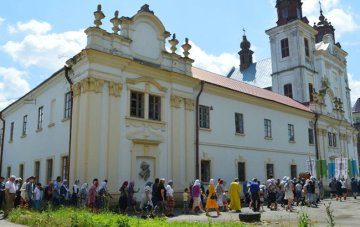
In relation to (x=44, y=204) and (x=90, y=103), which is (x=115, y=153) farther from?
(x=44, y=204)

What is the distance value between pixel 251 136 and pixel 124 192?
12.7 meters

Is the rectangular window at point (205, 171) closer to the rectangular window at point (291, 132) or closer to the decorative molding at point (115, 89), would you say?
the decorative molding at point (115, 89)

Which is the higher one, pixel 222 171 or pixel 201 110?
pixel 201 110

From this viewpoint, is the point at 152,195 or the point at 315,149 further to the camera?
the point at 315,149

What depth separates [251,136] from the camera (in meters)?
25.8

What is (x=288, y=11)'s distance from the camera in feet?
135

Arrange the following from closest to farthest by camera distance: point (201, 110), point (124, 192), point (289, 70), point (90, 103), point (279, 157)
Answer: point (124, 192)
point (90, 103)
point (201, 110)
point (279, 157)
point (289, 70)

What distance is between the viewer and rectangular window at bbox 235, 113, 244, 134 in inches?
982

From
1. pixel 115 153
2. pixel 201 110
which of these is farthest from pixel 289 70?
pixel 115 153

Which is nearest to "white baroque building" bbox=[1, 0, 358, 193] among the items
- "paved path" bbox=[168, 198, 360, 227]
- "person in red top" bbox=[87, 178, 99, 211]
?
"person in red top" bbox=[87, 178, 99, 211]

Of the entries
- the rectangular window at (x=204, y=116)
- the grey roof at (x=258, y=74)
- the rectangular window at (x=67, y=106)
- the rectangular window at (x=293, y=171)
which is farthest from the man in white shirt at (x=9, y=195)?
the grey roof at (x=258, y=74)

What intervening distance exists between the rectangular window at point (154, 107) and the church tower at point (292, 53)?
22.8 metres

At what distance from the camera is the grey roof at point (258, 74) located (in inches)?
Answer: 1778

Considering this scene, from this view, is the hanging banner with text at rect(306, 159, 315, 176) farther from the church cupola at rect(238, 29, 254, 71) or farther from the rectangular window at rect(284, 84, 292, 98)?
the church cupola at rect(238, 29, 254, 71)
